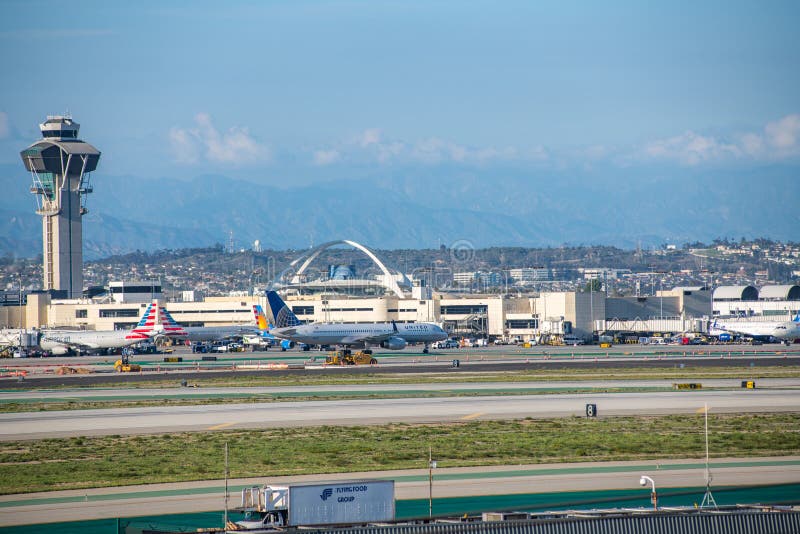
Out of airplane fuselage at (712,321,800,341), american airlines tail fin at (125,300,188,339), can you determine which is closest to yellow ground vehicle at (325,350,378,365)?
american airlines tail fin at (125,300,188,339)

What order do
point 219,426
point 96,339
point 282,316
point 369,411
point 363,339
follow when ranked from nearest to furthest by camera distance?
point 219,426 → point 369,411 → point 282,316 → point 363,339 → point 96,339

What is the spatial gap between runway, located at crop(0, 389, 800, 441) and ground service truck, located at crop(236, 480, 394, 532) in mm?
26637

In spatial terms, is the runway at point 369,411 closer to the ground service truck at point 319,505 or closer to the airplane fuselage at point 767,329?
the ground service truck at point 319,505

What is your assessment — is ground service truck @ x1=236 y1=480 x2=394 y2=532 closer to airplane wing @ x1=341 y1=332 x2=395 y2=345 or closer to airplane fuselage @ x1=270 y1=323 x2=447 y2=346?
airplane fuselage @ x1=270 y1=323 x2=447 y2=346

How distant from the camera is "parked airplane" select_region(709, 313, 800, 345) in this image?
155 meters

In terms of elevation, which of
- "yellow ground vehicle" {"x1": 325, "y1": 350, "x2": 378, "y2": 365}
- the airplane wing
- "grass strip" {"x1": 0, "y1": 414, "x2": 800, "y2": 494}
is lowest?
"grass strip" {"x1": 0, "y1": 414, "x2": 800, "y2": 494}

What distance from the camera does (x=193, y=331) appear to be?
163125 millimetres

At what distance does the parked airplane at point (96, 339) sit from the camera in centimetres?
14525

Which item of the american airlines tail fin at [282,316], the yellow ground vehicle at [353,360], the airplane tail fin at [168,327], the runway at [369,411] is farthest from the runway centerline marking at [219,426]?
the airplane tail fin at [168,327]

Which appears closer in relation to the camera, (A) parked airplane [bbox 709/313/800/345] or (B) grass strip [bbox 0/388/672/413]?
(B) grass strip [bbox 0/388/672/413]

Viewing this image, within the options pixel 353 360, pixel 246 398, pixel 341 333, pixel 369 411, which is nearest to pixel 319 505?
pixel 369 411

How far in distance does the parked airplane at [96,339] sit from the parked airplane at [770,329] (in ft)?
281

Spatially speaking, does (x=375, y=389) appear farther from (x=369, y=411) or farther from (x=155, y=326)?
(x=155, y=326)

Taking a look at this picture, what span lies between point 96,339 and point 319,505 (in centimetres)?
12565
